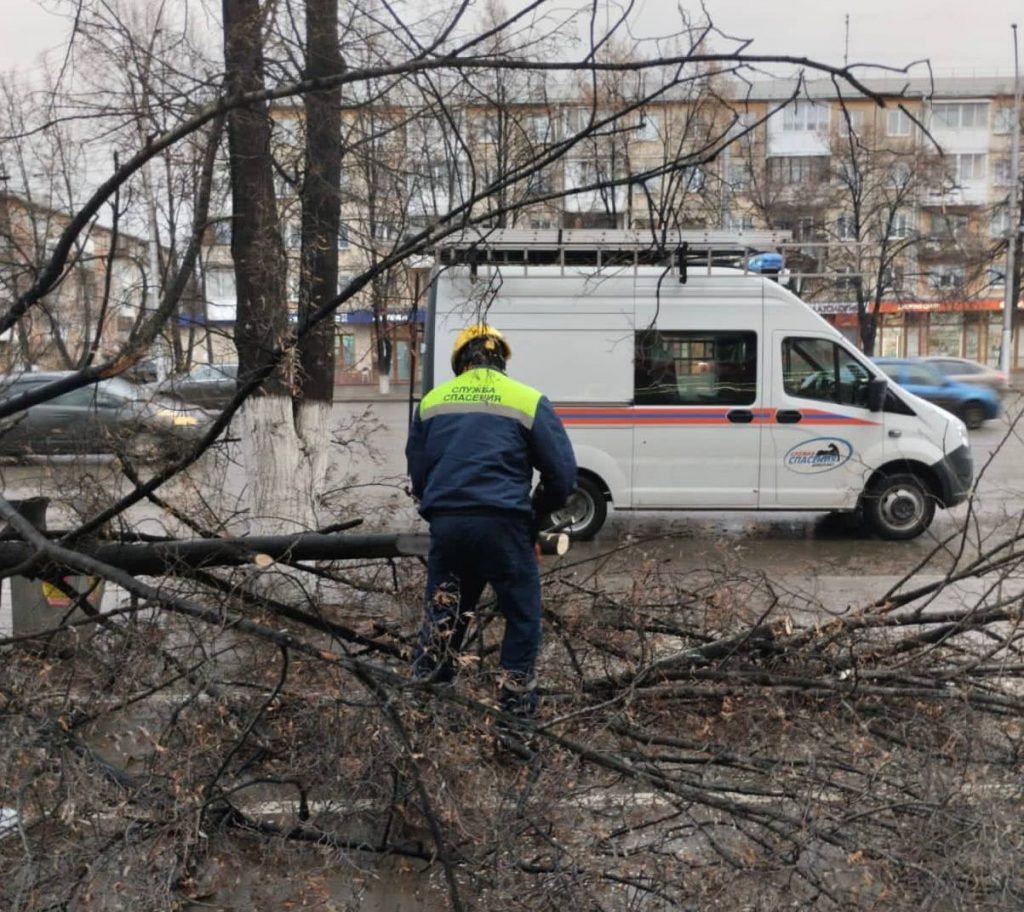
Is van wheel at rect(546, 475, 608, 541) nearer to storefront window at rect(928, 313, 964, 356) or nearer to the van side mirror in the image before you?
the van side mirror

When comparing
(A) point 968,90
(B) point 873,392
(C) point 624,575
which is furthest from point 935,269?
(C) point 624,575

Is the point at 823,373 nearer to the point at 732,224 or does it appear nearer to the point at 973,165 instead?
the point at 732,224

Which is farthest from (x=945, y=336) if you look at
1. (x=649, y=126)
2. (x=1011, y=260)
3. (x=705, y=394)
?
(x=649, y=126)

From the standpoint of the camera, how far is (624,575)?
496 centimetres

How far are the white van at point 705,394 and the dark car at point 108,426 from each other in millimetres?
4175

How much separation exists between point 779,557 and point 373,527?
539 cm

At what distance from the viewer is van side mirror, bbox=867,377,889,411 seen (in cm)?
980

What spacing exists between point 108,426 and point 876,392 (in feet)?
23.9

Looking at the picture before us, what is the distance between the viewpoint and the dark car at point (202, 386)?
5.45 metres

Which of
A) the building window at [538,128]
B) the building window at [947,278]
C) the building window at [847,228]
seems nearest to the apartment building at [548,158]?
the building window at [538,128]

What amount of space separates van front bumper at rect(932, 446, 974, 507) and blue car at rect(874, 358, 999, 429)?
12.4 metres

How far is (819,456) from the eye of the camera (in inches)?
387

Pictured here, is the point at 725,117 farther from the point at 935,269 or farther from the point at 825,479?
the point at 935,269

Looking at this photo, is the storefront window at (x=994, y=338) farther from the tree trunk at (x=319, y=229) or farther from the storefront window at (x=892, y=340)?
the tree trunk at (x=319, y=229)
